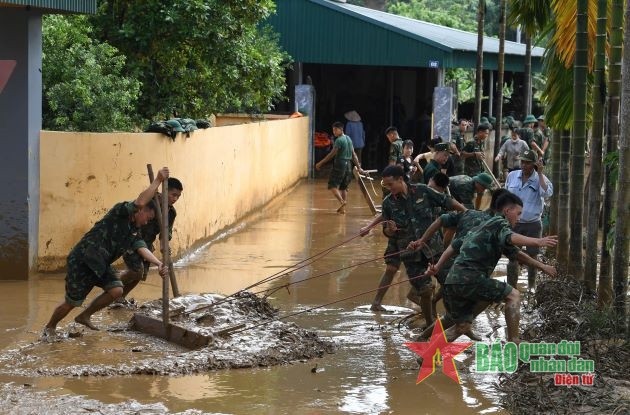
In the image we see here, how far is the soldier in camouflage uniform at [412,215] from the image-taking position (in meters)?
10.6

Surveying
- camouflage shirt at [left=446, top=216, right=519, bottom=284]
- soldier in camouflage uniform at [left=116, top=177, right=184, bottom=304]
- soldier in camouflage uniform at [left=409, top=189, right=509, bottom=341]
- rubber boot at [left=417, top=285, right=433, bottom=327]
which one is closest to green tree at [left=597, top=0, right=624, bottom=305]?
soldier in camouflage uniform at [left=409, top=189, right=509, bottom=341]

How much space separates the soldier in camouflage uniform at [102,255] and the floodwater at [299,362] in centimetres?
37

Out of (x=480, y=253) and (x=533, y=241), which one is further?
(x=480, y=253)

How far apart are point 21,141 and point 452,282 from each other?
5.97 meters

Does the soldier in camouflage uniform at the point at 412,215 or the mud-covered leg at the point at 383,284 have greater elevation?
the soldier in camouflage uniform at the point at 412,215

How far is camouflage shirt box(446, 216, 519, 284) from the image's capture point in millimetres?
8602

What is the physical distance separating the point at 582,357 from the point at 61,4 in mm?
7247

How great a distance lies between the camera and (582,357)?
8484 mm

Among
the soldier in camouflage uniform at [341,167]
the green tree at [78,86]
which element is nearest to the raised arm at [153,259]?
the green tree at [78,86]

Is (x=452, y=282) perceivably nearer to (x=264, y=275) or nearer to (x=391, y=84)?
(x=264, y=275)

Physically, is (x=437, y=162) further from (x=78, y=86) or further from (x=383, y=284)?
(x=78, y=86)

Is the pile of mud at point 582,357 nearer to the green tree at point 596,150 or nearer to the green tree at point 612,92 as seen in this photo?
the green tree at point 612,92

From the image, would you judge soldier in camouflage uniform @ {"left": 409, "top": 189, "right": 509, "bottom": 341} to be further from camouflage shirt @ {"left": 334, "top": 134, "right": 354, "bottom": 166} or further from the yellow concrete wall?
camouflage shirt @ {"left": 334, "top": 134, "right": 354, "bottom": 166}

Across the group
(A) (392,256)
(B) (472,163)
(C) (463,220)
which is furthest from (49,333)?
(B) (472,163)
